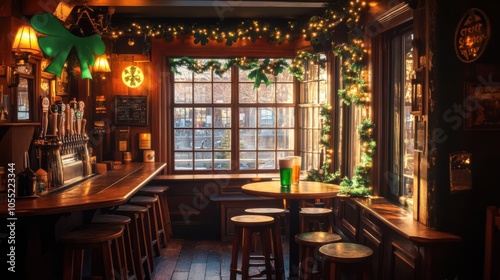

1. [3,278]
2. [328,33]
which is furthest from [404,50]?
[3,278]

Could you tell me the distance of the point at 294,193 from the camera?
463 centimetres

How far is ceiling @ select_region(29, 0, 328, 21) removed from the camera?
20.0ft

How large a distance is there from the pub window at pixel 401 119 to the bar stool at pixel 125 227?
2.31 m

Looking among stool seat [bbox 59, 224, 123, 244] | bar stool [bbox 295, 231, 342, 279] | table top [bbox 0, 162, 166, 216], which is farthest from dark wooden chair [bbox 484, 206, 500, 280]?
stool seat [bbox 59, 224, 123, 244]

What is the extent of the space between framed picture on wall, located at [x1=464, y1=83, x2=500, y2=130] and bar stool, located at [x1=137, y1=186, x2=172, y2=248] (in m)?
3.93

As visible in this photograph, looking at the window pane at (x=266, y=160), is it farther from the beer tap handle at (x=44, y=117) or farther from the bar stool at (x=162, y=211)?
the beer tap handle at (x=44, y=117)

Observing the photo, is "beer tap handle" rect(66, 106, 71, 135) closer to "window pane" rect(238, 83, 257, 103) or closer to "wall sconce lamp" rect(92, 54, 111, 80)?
"wall sconce lamp" rect(92, 54, 111, 80)

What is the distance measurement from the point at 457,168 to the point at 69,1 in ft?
12.9

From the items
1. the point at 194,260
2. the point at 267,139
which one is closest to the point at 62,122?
the point at 194,260

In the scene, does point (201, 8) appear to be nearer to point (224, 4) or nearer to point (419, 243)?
point (224, 4)

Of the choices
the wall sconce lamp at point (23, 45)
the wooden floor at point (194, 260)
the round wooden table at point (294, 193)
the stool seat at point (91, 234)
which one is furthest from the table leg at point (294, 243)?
the wall sconce lamp at point (23, 45)

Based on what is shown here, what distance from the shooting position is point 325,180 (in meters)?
6.36

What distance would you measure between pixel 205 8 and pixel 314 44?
A: 138cm

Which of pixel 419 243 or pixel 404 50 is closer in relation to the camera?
pixel 419 243
